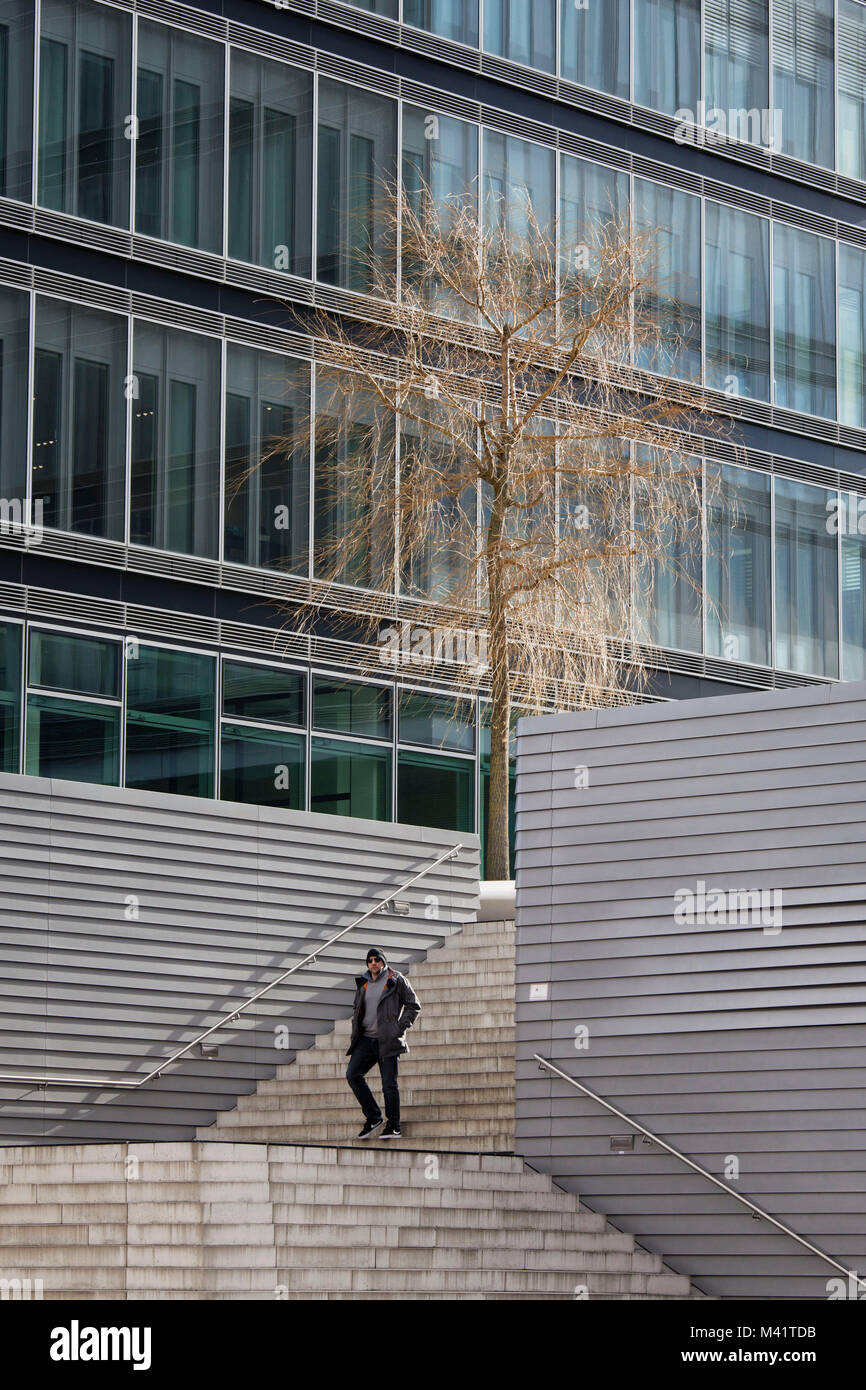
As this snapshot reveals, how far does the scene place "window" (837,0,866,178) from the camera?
1467 inches

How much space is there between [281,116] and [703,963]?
15092 mm

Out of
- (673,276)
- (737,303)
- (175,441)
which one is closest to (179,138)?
(175,441)

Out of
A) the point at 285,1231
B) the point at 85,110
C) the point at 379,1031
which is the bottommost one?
the point at 285,1231

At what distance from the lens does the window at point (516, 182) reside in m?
31.3

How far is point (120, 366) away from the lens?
89.2 ft

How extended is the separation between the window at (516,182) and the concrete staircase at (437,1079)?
1134 centimetres

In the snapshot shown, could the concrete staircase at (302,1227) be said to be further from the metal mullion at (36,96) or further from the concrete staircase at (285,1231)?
the metal mullion at (36,96)

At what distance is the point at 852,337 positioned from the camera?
3681 centimetres

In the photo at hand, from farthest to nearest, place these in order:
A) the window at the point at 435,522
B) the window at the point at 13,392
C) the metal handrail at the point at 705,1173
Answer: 1. the window at the point at 435,522
2. the window at the point at 13,392
3. the metal handrail at the point at 705,1173

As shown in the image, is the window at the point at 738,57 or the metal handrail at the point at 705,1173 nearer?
the metal handrail at the point at 705,1173

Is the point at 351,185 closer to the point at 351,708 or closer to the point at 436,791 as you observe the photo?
the point at 351,708

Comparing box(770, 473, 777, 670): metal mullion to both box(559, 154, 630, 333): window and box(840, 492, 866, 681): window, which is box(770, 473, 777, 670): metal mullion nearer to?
box(840, 492, 866, 681): window

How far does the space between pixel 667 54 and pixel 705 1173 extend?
70.6 ft

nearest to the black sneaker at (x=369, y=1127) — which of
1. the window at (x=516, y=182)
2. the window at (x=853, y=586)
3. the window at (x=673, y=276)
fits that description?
the window at (x=516, y=182)
